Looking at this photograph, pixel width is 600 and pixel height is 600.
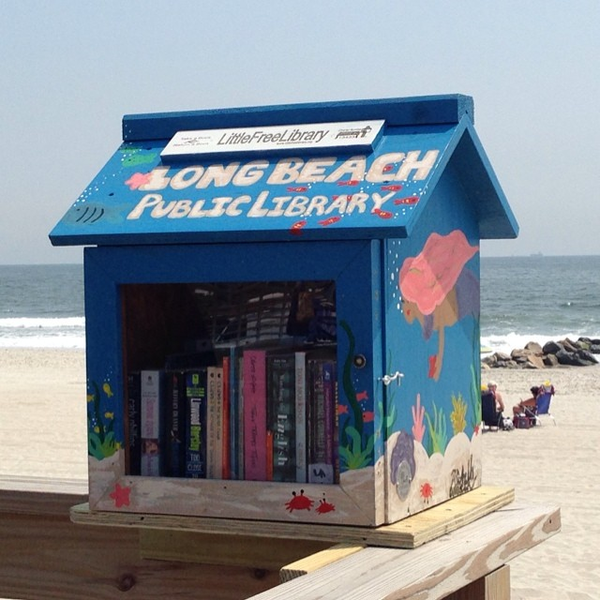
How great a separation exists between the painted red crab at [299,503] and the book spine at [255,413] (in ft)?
0.32

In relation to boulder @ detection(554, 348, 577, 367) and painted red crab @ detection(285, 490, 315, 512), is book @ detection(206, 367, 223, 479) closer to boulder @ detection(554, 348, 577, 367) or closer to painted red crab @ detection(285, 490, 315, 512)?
painted red crab @ detection(285, 490, 315, 512)

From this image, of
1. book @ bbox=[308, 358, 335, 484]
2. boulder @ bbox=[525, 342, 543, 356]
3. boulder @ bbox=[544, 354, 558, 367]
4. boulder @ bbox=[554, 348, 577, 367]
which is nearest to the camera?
book @ bbox=[308, 358, 335, 484]

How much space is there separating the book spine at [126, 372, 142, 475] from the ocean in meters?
31.6

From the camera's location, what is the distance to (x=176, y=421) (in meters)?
2.38

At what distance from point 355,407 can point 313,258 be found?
0.96ft

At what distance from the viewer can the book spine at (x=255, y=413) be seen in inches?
89.0

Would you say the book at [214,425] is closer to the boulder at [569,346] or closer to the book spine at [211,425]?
the book spine at [211,425]

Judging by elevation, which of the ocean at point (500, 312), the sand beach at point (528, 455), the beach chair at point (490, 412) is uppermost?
the ocean at point (500, 312)

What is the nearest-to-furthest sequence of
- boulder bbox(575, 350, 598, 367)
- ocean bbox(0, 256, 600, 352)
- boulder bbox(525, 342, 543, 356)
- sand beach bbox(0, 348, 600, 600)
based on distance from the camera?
sand beach bbox(0, 348, 600, 600) → boulder bbox(575, 350, 598, 367) → boulder bbox(525, 342, 543, 356) → ocean bbox(0, 256, 600, 352)

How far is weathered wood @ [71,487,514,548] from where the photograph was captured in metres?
2.12

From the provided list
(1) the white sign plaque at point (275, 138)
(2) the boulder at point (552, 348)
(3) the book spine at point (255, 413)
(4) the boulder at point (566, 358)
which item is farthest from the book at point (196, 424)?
(2) the boulder at point (552, 348)

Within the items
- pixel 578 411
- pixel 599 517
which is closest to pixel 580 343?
pixel 578 411

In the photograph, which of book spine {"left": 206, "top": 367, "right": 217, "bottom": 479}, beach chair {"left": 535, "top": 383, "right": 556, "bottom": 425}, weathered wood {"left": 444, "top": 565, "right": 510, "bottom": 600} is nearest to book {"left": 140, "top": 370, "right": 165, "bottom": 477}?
book spine {"left": 206, "top": 367, "right": 217, "bottom": 479}

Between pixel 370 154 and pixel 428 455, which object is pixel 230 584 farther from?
pixel 370 154
